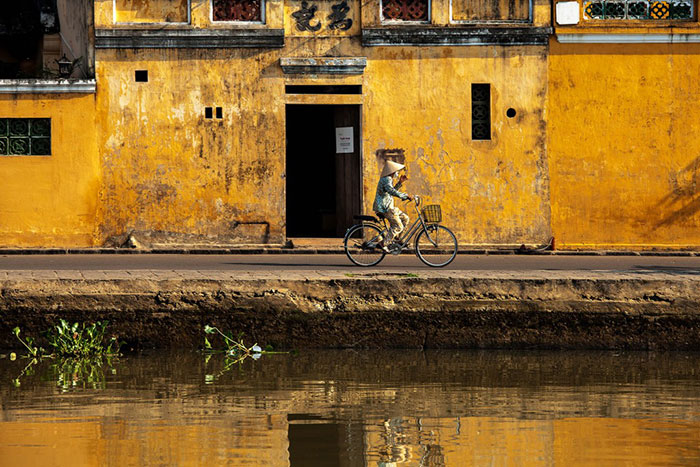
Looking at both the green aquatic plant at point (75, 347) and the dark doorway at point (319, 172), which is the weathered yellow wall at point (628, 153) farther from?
the green aquatic plant at point (75, 347)

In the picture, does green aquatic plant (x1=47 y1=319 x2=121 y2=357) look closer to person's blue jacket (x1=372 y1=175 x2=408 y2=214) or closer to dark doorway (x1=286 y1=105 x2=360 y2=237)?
person's blue jacket (x1=372 y1=175 x2=408 y2=214)

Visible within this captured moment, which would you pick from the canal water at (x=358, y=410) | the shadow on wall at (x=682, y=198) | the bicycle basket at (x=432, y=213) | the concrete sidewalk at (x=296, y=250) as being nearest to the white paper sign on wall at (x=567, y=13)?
the shadow on wall at (x=682, y=198)

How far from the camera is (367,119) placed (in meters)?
20.7

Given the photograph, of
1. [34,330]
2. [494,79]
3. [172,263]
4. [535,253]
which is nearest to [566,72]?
[494,79]

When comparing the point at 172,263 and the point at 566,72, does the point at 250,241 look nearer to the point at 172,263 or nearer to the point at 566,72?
the point at 172,263

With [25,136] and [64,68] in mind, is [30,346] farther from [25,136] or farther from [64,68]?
[64,68]

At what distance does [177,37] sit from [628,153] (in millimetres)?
7747

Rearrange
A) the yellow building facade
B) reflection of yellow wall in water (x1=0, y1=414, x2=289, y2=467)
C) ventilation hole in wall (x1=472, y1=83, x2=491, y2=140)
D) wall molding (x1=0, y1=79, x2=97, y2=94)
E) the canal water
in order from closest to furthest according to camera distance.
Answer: reflection of yellow wall in water (x1=0, y1=414, x2=289, y2=467)
the canal water
wall molding (x1=0, y1=79, x2=97, y2=94)
the yellow building facade
ventilation hole in wall (x1=472, y1=83, x2=491, y2=140)

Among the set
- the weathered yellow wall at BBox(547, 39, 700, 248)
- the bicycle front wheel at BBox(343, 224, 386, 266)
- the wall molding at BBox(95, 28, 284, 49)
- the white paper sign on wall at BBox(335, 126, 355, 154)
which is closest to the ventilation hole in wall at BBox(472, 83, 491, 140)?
the weathered yellow wall at BBox(547, 39, 700, 248)

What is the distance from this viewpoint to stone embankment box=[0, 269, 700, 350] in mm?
10492

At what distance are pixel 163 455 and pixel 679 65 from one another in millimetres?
16259

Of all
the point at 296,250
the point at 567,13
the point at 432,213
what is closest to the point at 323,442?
the point at 432,213

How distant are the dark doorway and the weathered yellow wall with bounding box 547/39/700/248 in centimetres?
349

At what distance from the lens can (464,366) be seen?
32.9 ft
